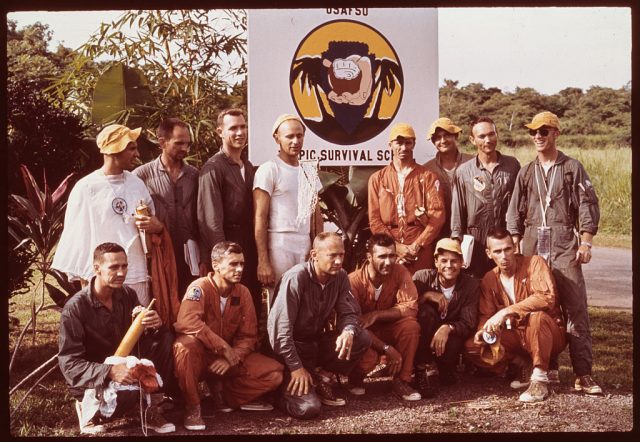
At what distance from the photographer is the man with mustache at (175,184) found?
17.7 ft

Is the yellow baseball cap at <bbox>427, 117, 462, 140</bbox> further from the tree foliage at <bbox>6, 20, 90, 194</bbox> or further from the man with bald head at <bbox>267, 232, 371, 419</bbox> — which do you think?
the tree foliage at <bbox>6, 20, 90, 194</bbox>

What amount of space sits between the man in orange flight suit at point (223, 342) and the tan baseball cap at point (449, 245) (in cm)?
137

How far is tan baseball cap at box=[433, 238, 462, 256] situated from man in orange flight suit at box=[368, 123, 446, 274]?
0.11 meters

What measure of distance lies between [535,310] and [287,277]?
1710 millimetres

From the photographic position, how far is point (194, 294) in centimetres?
512

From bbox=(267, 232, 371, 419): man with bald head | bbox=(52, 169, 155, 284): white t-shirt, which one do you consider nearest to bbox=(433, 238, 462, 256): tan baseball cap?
bbox=(267, 232, 371, 419): man with bald head

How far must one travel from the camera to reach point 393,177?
5766 millimetres

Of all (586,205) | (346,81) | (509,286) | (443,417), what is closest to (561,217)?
(586,205)

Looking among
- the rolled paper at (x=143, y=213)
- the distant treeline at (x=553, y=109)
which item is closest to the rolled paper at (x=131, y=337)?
the rolled paper at (x=143, y=213)

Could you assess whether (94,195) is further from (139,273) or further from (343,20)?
(343,20)

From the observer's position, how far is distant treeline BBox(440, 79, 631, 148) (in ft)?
19.9

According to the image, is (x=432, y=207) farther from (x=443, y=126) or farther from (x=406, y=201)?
(x=443, y=126)

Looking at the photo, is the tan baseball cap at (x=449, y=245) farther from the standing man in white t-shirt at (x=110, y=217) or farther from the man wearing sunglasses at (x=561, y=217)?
the standing man in white t-shirt at (x=110, y=217)

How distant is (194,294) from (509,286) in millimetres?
2161
